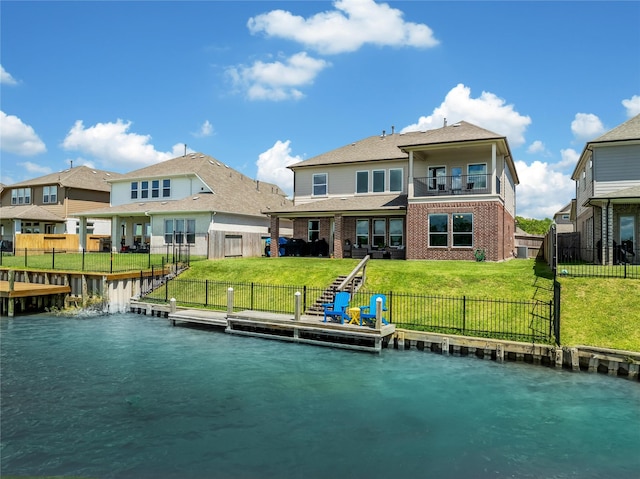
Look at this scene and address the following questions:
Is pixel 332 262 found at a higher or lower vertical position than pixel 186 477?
higher

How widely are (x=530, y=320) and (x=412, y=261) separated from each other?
33.9ft

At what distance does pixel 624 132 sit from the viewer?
24.9 meters

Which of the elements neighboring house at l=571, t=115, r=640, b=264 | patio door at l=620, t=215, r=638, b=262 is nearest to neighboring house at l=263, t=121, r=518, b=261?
neighboring house at l=571, t=115, r=640, b=264

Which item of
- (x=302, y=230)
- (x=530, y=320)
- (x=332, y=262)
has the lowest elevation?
(x=530, y=320)

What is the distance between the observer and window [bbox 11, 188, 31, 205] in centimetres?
4869

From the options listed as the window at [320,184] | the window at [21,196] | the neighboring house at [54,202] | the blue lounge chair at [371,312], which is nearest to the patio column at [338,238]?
the window at [320,184]

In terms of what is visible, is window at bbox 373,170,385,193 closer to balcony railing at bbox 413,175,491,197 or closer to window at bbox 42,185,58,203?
balcony railing at bbox 413,175,491,197

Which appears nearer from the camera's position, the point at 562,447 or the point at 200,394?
the point at 562,447

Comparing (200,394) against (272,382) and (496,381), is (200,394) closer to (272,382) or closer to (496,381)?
(272,382)

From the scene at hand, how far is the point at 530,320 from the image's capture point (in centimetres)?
1686

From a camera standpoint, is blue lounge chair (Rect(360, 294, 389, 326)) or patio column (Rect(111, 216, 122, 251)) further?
patio column (Rect(111, 216, 122, 251))

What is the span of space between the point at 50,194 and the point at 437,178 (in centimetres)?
4002

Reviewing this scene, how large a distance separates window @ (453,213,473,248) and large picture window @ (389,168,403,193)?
5644 mm

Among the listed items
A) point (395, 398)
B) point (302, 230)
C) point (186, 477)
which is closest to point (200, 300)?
point (302, 230)
